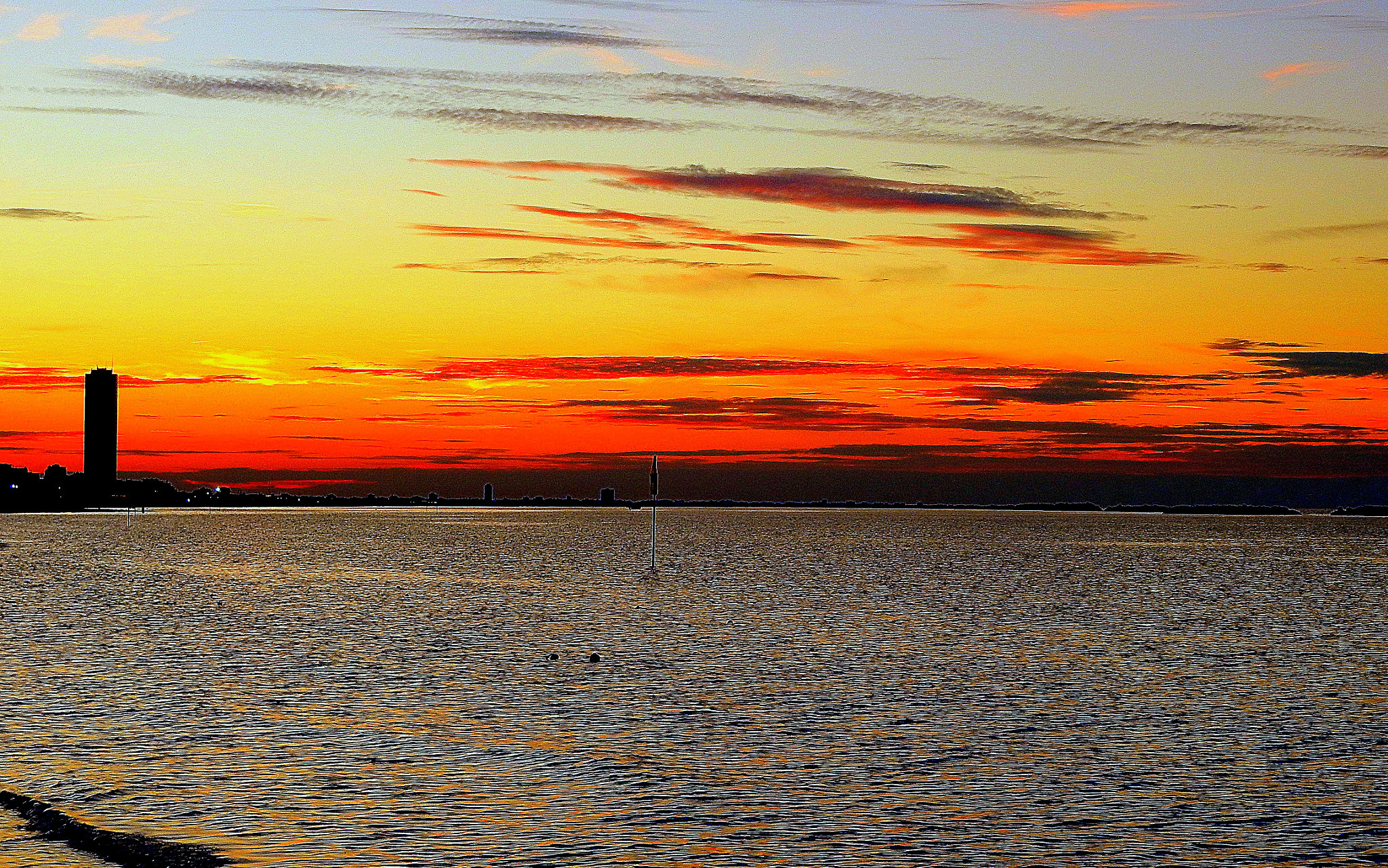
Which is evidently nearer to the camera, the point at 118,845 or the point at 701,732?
the point at 118,845

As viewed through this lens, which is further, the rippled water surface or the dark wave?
the rippled water surface

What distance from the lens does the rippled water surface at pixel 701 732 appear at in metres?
18.0

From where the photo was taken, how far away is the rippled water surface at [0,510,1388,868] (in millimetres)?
18016

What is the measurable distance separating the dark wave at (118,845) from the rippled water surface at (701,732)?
10.5 inches

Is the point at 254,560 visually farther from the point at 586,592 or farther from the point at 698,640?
the point at 698,640

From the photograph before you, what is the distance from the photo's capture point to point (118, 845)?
55.9 feet

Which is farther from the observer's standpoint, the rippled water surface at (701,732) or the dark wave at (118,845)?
the rippled water surface at (701,732)

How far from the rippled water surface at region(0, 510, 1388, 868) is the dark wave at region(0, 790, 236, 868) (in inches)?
10.5

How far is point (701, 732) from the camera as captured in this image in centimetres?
2664

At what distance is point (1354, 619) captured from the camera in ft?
193

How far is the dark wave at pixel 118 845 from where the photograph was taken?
16406 mm

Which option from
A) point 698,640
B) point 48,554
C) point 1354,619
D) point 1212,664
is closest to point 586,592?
point 698,640

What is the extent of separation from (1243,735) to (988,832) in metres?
9.88

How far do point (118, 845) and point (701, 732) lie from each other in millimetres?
11406
